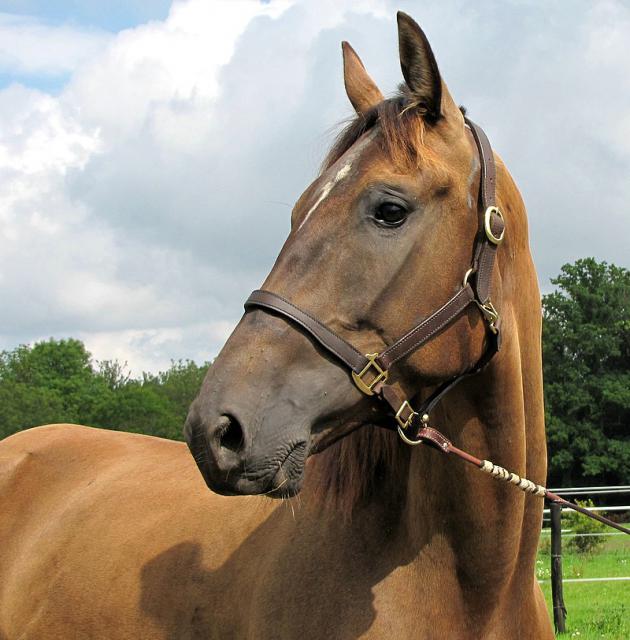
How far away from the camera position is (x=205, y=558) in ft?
12.0

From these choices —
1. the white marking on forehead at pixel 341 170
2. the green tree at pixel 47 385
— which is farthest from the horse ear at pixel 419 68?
the green tree at pixel 47 385

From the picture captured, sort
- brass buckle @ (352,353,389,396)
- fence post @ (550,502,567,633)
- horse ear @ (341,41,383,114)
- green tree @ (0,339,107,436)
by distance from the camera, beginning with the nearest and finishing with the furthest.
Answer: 1. brass buckle @ (352,353,389,396)
2. horse ear @ (341,41,383,114)
3. fence post @ (550,502,567,633)
4. green tree @ (0,339,107,436)

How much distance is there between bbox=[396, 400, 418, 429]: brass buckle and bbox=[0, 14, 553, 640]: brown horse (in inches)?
2.3

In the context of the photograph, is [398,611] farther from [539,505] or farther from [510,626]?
[539,505]

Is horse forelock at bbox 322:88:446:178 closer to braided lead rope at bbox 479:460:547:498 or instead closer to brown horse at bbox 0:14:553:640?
brown horse at bbox 0:14:553:640

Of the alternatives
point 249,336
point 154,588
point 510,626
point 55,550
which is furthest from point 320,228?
point 55,550

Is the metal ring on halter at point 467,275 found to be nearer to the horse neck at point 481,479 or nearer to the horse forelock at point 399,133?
the horse neck at point 481,479

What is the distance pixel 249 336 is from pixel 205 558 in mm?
1510

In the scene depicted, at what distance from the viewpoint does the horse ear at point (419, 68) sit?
2799 millimetres

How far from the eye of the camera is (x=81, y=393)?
67500 mm

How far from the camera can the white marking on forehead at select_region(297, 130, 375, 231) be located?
2775 millimetres

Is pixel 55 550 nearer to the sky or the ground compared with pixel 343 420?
nearer to the ground

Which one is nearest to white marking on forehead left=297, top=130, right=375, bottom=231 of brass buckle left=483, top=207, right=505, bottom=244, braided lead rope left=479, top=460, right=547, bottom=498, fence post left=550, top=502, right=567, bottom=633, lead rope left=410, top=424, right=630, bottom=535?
brass buckle left=483, top=207, right=505, bottom=244

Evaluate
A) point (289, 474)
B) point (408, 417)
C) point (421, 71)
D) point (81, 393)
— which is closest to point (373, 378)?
point (408, 417)
